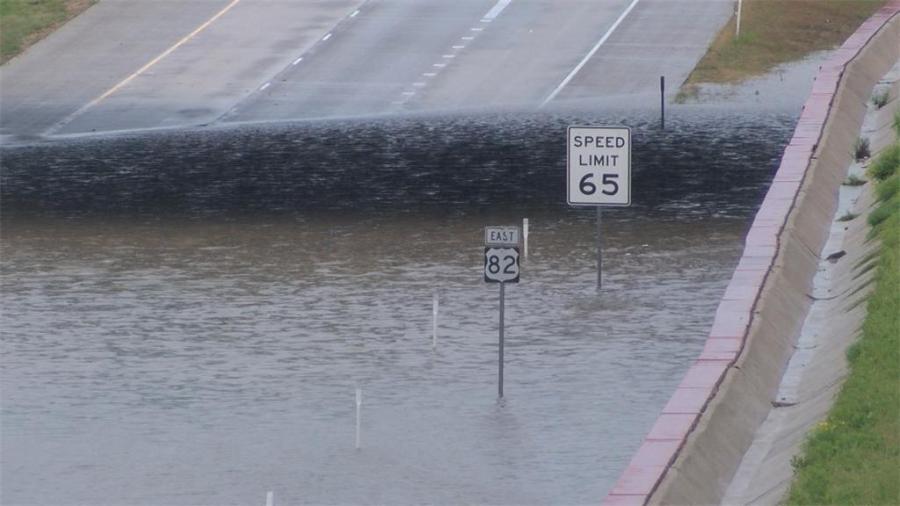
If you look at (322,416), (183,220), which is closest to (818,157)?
(183,220)

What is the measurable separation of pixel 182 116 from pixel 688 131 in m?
11.9

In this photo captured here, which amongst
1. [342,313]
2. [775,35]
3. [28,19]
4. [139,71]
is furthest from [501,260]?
[28,19]

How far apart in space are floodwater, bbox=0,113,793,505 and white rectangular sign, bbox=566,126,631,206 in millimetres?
1325

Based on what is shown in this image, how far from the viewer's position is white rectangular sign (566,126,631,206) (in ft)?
71.6

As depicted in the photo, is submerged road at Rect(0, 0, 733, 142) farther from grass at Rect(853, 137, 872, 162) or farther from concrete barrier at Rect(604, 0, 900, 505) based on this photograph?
concrete barrier at Rect(604, 0, 900, 505)

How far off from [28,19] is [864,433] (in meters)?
41.3

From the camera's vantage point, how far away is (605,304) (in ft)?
71.8

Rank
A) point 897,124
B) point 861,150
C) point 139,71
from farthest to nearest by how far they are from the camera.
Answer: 1. point 139,71
2. point 861,150
3. point 897,124

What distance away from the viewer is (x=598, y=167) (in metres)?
22.1

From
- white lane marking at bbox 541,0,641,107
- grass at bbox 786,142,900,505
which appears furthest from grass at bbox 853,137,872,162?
grass at bbox 786,142,900,505

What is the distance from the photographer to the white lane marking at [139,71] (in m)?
40.8

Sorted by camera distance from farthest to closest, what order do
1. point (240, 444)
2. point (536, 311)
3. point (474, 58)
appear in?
point (474, 58)
point (536, 311)
point (240, 444)

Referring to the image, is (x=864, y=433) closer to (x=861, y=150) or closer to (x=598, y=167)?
(x=598, y=167)

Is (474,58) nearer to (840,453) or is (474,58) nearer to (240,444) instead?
(240,444)
